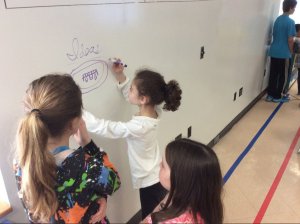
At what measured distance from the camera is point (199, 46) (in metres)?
2.41

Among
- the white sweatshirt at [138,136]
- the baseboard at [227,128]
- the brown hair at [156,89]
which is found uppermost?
the brown hair at [156,89]

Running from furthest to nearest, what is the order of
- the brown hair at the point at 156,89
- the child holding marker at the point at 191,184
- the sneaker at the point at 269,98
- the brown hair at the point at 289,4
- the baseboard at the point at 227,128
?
the sneaker at the point at 269,98 < the brown hair at the point at 289,4 < the baseboard at the point at 227,128 < the brown hair at the point at 156,89 < the child holding marker at the point at 191,184

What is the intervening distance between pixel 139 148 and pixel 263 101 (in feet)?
11.8

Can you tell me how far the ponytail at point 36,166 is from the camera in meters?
0.89

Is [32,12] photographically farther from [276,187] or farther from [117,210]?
[276,187]

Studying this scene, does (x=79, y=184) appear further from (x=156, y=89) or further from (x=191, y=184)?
(x=156, y=89)

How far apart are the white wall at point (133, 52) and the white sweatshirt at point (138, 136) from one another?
0.15m

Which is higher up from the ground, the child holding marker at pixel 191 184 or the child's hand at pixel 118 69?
the child's hand at pixel 118 69

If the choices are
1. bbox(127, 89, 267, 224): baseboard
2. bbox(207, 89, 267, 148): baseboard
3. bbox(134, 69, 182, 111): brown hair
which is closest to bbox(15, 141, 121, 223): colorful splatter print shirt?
bbox(134, 69, 182, 111): brown hair

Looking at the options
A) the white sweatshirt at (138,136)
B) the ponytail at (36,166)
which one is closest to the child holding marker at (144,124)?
the white sweatshirt at (138,136)

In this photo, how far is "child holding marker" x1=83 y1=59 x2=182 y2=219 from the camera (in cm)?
144

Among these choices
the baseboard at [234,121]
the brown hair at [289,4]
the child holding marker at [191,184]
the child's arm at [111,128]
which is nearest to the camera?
the child holding marker at [191,184]

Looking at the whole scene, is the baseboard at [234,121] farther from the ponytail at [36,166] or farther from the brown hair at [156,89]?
the ponytail at [36,166]

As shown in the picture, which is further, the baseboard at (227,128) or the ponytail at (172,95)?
the baseboard at (227,128)
